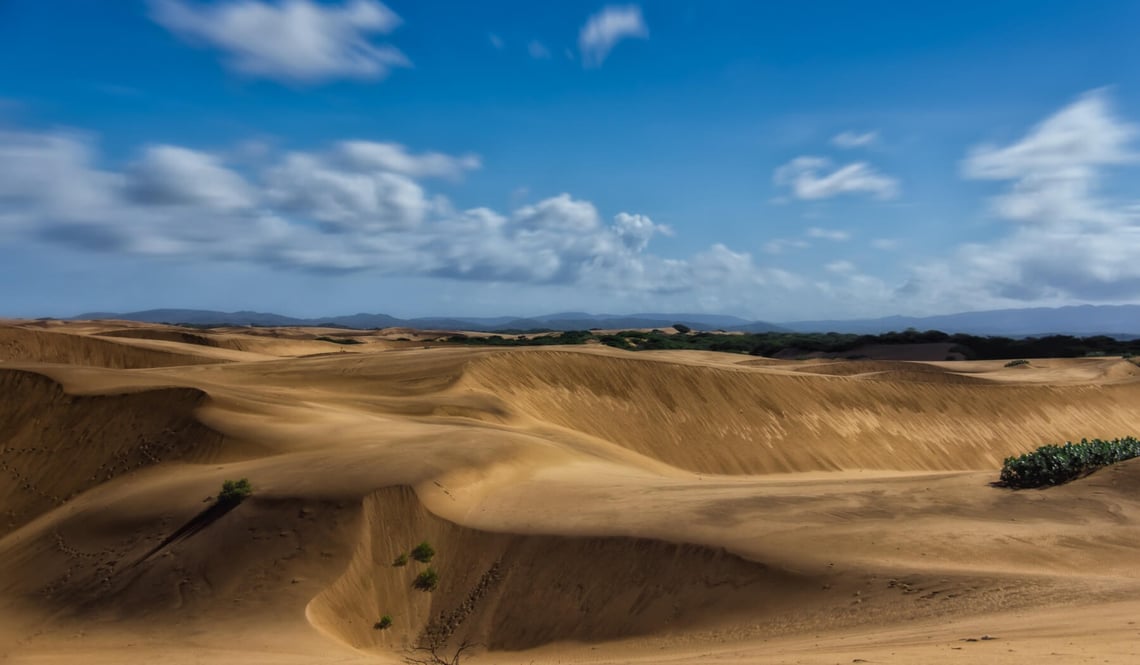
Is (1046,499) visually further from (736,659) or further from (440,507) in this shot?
(440,507)

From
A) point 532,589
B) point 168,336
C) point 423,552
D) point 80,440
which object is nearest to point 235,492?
point 423,552

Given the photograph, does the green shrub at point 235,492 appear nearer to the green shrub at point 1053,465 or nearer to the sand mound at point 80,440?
the sand mound at point 80,440

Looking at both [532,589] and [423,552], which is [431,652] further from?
[423,552]

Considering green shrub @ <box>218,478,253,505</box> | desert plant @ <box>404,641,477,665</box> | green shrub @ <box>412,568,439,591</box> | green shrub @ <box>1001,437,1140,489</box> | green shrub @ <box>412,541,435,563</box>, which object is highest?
green shrub @ <box>1001,437,1140,489</box>

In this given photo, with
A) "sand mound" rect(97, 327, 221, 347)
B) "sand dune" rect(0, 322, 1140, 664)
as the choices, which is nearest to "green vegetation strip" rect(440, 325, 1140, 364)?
"sand mound" rect(97, 327, 221, 347)

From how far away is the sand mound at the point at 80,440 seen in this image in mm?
18672

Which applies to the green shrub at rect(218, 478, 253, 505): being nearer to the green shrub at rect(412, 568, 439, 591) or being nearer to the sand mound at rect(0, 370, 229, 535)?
the green shrub at rect(412, 568, 439, 591)

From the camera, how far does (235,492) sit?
46.8ft

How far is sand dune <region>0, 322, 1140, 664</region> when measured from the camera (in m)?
8.98

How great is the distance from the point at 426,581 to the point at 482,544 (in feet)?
3.60

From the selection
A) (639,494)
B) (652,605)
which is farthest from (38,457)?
(652,605)

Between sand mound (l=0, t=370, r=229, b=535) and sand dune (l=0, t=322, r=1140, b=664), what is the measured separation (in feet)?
0.25

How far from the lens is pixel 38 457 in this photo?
20219 mm

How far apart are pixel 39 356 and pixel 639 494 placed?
37668 mm
